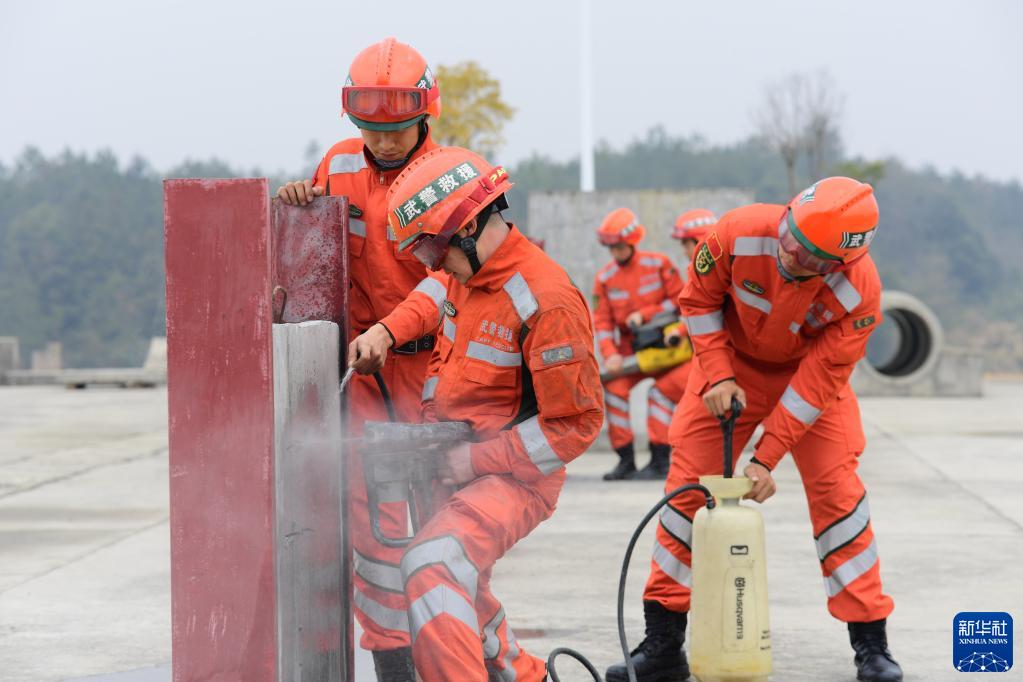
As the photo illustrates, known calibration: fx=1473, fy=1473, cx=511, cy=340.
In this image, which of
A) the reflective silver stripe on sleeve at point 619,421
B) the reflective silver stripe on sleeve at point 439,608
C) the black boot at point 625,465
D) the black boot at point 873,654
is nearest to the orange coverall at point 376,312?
the reflective silver stripe on sleeve at point 439,608

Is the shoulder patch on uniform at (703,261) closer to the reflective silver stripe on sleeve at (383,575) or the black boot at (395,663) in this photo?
the reflective silver stripe on sleeve at (383,575)

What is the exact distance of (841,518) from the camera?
5016mm

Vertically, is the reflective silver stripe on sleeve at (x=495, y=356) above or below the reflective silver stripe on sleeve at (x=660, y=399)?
above

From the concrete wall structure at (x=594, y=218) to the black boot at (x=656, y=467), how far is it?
2.37 metres

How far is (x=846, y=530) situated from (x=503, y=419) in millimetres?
1555

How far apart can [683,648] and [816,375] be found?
1.12 metres

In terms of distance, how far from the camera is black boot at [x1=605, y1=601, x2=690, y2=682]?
495 centimetres

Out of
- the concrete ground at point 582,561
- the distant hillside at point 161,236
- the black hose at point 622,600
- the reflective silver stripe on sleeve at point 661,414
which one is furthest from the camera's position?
A: the distant hillside at point 161,236

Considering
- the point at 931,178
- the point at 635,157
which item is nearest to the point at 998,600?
the point at 635,157

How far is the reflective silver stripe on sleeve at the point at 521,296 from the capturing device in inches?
153

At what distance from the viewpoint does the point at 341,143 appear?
4961 mm

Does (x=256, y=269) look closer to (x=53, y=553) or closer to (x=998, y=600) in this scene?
(x=998, y=600)

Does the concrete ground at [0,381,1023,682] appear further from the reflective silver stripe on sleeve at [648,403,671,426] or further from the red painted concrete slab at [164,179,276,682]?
the red painted concrete slab at [164,179,276,682]

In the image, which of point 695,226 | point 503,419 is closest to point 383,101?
point 503,419
